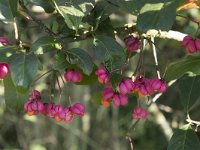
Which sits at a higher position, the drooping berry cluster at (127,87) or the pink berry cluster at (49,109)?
the drooping berry cluster at (127,87)

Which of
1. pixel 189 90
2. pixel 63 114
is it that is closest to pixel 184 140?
pixel 189 90

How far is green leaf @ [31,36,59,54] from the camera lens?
133 centimetres

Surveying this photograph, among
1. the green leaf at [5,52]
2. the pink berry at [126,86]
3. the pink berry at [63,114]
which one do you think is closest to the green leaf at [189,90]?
the pink berry at [126,86]

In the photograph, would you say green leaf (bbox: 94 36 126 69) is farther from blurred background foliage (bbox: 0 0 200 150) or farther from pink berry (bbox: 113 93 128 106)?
blurred background foliage (bbox: 0 0 200 150)

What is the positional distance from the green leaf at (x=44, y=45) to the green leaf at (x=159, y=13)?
0.26m

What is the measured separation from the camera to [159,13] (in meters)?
1.25

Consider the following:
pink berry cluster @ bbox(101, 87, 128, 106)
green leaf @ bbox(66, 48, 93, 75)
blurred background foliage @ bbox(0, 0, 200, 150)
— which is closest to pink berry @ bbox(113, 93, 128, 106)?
pink berry cluster @ bbox(101, 87, 128, 106)

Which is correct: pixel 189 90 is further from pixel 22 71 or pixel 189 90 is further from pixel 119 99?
pixel 22 71

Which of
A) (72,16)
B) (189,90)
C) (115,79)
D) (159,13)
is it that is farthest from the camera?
(189,90)

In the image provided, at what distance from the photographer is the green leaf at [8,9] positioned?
1.51 metres

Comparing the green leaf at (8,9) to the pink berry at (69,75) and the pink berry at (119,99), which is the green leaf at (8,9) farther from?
the pink berry at (119,99)

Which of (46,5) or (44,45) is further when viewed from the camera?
(46,5)

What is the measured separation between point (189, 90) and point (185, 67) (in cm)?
21

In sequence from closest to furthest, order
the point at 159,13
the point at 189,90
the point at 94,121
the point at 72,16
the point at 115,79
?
1. the point at 159,13
2. the point at 72,16
3. the point at 115,79
4. the point at 189,90
5. the point at 94,121
